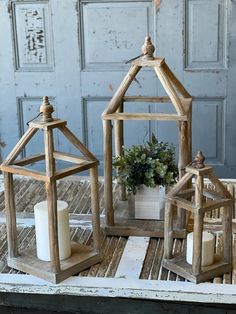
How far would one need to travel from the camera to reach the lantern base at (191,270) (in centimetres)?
124

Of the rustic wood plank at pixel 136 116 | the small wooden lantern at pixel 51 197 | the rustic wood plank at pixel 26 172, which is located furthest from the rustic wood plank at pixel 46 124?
the rustic wood plank at pixel 136 116

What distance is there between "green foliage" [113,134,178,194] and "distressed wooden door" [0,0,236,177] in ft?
5.62

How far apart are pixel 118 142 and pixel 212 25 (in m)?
1.60

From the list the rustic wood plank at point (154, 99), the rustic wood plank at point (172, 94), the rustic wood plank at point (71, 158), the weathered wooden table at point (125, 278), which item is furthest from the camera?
the rustic wood plank at point (154, 99)

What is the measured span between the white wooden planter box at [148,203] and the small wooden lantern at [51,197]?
212 millimetres

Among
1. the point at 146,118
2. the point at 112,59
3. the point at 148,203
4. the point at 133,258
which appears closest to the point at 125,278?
the point at 133,258

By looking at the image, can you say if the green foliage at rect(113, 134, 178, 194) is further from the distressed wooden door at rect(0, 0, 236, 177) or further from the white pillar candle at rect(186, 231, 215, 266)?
the distressed wooden door at rect(0, 0, 236, 177)

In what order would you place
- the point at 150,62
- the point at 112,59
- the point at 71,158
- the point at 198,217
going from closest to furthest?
the point at 198,217 → the point at 71,158 → the point at 150,62 → the point at 112,59

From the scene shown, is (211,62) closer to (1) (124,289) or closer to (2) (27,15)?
(2) (27,15)

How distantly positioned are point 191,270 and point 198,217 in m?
0.13

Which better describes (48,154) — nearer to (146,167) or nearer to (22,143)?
(22,143)

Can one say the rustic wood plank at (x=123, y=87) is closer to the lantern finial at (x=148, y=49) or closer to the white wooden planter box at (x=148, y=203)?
the lantern finial at (x=148, y=49)

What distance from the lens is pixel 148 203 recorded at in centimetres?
154

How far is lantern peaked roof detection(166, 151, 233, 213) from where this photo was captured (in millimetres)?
1218
